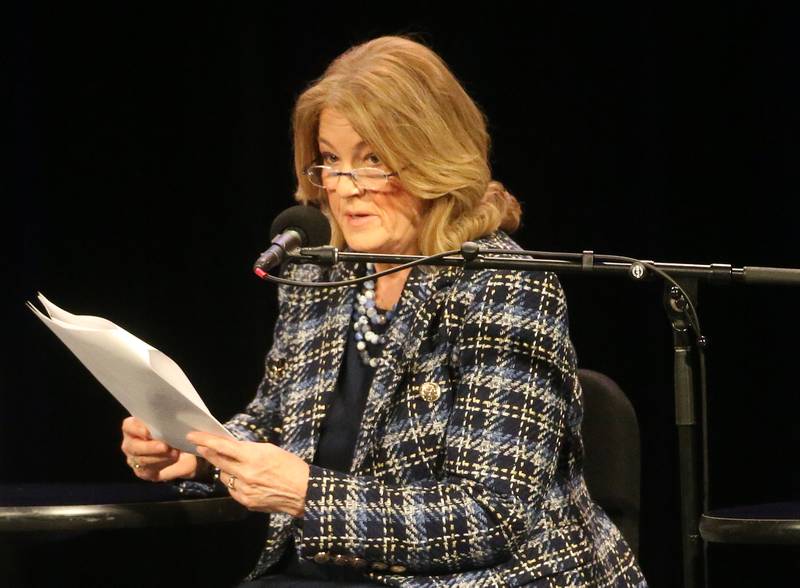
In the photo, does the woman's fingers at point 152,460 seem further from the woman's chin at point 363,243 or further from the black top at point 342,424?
the woman's chin at point 363,243

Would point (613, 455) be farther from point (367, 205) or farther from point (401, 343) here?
point (367, 205)

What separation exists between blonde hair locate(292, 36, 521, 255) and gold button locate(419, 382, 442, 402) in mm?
223

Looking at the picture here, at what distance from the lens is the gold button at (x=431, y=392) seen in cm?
187

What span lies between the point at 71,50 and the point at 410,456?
150 centimetres

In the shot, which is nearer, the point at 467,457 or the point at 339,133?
the point at 467,457

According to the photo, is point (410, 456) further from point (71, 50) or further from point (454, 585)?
point (71, 50)

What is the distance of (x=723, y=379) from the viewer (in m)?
2.62

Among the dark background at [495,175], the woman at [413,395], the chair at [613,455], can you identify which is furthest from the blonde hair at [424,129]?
the dark background at [495,175]

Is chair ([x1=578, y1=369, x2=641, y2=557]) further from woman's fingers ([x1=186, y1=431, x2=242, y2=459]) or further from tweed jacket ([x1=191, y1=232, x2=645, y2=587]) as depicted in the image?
woman's fingers ([x1=186, y1=431, x2=242, y2=459])

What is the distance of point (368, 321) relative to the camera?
81.7 inches

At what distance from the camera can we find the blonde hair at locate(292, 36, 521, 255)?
1977 millimetres

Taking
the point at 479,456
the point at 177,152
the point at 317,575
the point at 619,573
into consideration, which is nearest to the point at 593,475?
the point at 619,573

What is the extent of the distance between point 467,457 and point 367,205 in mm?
460

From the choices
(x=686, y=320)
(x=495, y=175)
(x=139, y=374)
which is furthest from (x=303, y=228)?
(x=495, y=175)
